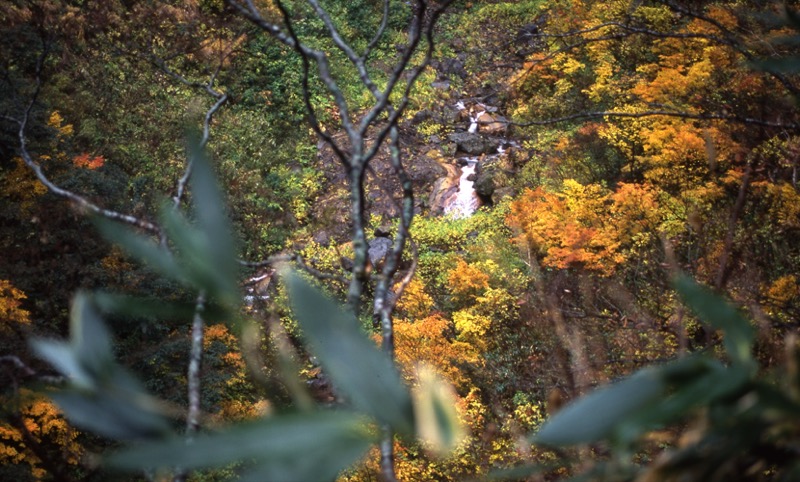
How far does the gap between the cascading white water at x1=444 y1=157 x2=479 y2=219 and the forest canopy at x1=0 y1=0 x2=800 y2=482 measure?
44mm

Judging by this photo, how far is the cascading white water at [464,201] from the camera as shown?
9.03m

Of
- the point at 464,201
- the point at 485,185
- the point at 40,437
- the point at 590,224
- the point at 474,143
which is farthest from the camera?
the point at 474,143

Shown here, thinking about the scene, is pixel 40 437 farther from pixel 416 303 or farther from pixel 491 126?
pixel 491 126

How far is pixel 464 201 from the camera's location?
9195 millimetres

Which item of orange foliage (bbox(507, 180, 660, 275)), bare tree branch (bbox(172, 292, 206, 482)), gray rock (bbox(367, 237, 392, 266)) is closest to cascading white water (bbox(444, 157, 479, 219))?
gray rock (bbox(367, 237, 392, 266))

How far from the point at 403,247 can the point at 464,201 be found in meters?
8.46

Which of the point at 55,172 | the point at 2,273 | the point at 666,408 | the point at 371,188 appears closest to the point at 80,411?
the point at 666,408

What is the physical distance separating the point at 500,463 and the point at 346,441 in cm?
443

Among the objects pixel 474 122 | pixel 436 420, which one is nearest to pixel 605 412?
pixel 436 420

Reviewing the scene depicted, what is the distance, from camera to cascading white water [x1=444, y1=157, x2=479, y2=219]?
9.03 m

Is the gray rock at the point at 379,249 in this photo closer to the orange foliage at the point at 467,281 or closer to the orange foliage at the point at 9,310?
the orange foliage at the point at 467,281

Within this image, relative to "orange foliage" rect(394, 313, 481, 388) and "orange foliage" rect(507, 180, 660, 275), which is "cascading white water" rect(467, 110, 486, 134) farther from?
"orange foliage" rect(394, 313, 481, 388)

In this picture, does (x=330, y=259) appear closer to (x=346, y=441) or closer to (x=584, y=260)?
(x=584, y=260)

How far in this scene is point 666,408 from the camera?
11.0 inches
